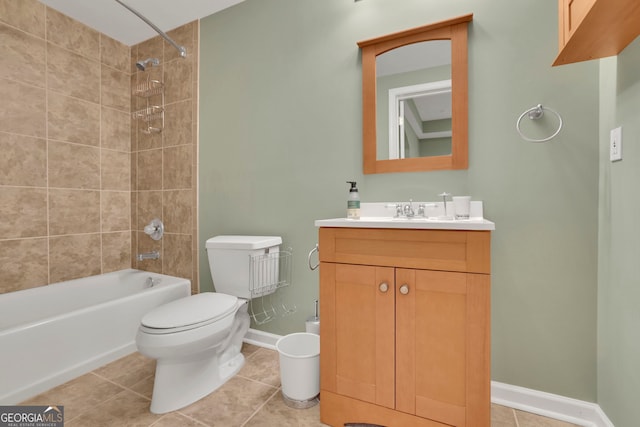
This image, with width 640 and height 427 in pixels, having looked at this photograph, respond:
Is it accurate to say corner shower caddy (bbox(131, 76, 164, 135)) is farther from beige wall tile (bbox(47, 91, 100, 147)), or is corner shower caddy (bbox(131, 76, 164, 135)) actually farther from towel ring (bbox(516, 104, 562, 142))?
towel ring (bbox(516, 104, 562, 142))

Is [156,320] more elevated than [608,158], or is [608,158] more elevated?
[608,158]

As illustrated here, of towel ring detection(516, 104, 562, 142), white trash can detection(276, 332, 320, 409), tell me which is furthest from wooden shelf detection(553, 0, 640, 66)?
white trash can detection(276, 332, 320, 409)

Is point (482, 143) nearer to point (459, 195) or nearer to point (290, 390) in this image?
point (459, 195)

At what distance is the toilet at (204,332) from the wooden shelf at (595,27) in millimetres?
1639

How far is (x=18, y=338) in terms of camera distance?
142cm

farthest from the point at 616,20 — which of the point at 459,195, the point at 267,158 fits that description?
the point at 267,158

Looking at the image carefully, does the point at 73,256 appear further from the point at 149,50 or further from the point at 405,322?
the point at 405,322

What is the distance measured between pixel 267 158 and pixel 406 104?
0.96 metres

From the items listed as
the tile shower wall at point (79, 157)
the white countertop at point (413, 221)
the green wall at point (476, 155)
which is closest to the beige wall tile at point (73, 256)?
the tile shower wall at point (79, 157)

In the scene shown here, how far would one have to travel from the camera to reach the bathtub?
4.66 feet

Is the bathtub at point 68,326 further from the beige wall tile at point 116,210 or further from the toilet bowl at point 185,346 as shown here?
the toilet bowl at point 185,346

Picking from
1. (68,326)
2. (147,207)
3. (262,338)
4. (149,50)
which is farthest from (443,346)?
(149,50)

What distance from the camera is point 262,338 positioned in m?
2.02

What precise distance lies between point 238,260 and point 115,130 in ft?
5.99
